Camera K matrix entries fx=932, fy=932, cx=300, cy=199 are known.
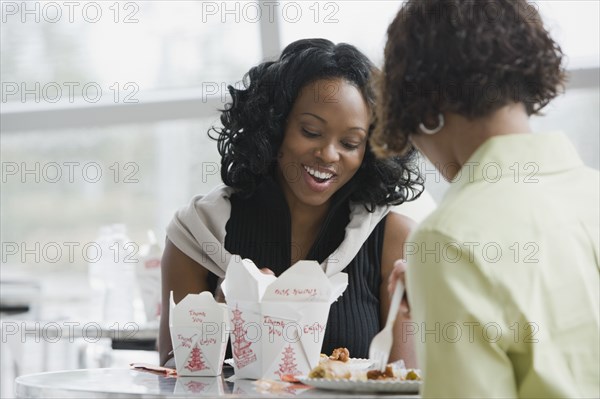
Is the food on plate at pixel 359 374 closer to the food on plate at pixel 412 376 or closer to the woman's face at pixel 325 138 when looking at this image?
the food on plate at pixel 412 376

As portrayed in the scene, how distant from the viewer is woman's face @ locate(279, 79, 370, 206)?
2264 millimetres

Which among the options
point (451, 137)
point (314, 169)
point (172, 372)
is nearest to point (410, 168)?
point (314, 169)

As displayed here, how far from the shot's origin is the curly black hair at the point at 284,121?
2371 millimetres

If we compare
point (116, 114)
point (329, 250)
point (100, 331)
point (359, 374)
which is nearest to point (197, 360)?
point (359, 374)

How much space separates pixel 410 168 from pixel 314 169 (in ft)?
1.08

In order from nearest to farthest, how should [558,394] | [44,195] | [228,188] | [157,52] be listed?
[558,394] → [228,188] → [157,52] → [44,195]

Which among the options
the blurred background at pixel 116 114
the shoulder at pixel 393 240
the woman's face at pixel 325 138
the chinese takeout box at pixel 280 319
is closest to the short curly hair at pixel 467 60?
the chinese takeout box at pixel 280 319

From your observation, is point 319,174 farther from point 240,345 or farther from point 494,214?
point 494,214

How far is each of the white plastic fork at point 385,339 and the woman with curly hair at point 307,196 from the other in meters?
0.64

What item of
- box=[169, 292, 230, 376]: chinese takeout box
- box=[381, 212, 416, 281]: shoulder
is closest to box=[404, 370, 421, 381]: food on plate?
box=[169, 292, 230, 376]: chinese takeout box

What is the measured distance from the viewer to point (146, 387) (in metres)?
1.60

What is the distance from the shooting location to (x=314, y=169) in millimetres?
2297

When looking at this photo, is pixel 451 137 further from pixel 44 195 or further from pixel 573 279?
pixel 44 195

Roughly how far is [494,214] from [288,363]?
606 millimetres
